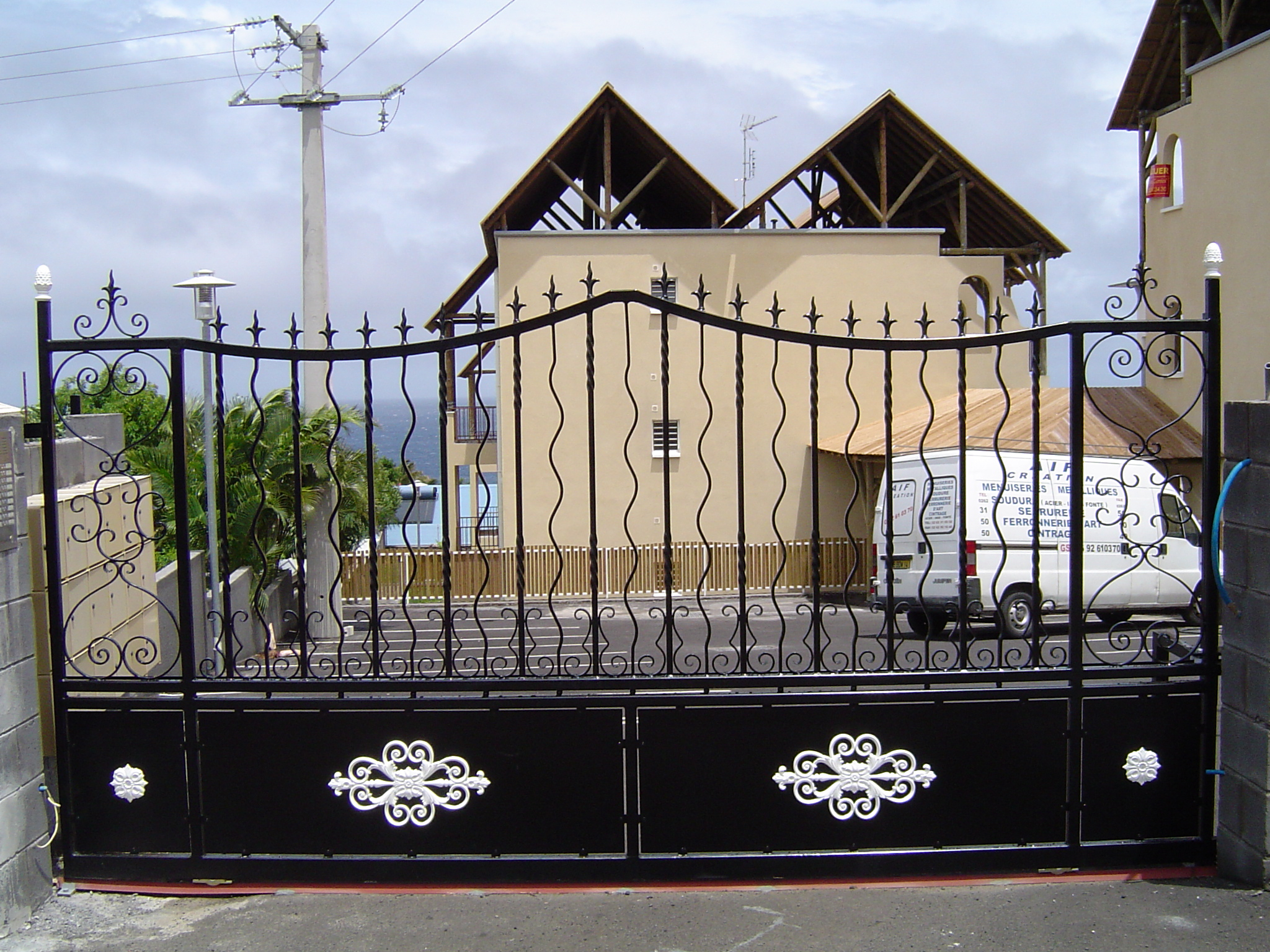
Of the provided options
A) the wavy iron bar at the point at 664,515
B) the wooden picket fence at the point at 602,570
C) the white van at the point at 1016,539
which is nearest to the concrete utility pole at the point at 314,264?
the wavy iron bar at the point at 664,515

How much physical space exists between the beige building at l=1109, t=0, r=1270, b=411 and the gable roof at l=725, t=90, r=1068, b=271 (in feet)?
14.8

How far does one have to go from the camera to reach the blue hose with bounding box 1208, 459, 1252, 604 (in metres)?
4.72

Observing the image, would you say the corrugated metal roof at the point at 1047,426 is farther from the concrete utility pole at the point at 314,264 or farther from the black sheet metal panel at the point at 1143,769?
the black sheet metal panel at the point at 1143,769

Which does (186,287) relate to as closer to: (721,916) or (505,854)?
(505,854)

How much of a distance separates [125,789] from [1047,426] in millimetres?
13981

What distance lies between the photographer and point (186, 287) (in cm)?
1001

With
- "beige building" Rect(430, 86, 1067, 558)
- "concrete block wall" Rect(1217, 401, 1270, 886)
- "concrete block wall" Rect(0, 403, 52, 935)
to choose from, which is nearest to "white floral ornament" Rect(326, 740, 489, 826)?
"concrete block wall" Rect(0, 403, 52, 935)

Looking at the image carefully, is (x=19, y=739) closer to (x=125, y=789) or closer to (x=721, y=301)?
(x=125, y=789)

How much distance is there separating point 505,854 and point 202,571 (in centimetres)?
897

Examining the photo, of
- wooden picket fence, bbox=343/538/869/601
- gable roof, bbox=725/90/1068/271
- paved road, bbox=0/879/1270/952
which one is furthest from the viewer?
gable roof, bbox=725/90/1068/271

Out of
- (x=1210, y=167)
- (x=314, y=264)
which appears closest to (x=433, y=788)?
(x=314, y=264)

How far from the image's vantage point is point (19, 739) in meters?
4.63

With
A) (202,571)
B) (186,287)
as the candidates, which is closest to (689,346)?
(202,571)

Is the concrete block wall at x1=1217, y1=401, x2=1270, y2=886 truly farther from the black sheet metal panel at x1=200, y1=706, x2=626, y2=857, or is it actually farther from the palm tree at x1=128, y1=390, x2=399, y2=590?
the palm tree at x1=128, y1=390, x2=399, y2=590
